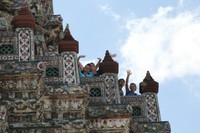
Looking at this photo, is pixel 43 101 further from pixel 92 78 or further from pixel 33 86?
pixel 92 78

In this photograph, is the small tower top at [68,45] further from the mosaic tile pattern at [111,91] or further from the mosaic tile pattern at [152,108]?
the mosaic tile pattern at [152,108]

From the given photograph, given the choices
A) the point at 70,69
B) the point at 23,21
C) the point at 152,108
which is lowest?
the point at 152,108

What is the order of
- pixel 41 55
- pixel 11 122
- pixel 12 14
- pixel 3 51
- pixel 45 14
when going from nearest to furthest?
1. pixel 11 122
2. pixel 3 51
3. pixel 41 55
4. pixel 12 14
5. pixel 45 14

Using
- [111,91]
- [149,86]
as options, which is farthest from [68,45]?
[149,86]

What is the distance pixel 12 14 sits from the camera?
23000 millimetres

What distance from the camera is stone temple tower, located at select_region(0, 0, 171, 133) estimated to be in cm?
1862

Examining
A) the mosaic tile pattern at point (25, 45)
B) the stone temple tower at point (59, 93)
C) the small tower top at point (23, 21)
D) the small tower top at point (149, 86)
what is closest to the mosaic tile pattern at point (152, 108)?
the stone temple tower at point (59, 93)

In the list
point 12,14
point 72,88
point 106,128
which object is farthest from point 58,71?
point 12,14

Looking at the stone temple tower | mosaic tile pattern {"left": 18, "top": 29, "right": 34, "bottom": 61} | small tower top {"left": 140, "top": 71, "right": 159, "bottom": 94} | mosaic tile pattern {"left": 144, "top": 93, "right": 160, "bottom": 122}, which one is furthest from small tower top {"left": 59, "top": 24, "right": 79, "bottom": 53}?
mosaic tile pattern {"left": 144, "top": 93, "right": 160, "bottom": 122}

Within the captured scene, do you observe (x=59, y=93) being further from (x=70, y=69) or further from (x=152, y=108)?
(x=152, y=108)

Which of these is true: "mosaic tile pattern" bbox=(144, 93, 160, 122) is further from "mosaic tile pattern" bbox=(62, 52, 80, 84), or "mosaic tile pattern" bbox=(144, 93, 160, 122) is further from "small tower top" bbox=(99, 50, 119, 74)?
"mosaic tile pattern" bbox=(62, 52, 80, 84)

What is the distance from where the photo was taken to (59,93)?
1945cm

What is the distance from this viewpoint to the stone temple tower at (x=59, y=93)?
1862 cm

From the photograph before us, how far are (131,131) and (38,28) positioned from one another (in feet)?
16.7
